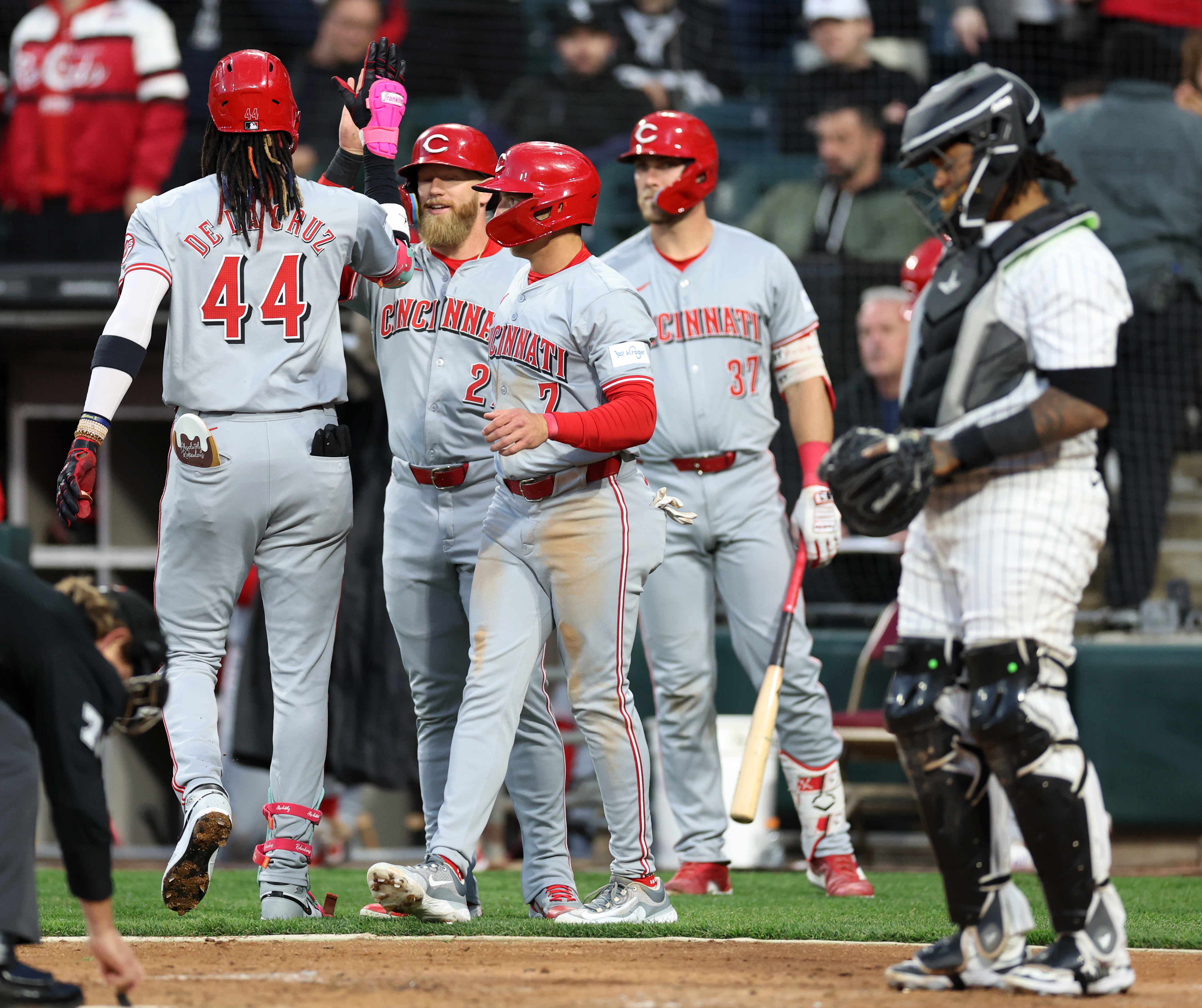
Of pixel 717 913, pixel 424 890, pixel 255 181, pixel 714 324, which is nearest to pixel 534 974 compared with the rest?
pixel 424 890

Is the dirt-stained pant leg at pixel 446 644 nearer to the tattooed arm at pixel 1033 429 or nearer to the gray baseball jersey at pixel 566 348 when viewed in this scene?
the gray baseball jersey at pixel 566 348

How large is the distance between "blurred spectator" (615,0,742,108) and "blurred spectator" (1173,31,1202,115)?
2.62 metres

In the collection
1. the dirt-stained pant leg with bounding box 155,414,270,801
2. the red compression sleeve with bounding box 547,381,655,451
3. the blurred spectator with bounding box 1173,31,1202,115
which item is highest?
the blurred spectator with bounding box 1173,31,1202,115

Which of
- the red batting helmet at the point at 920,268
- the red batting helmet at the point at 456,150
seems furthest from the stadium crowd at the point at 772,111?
the red batting helmet at the point at 456,150

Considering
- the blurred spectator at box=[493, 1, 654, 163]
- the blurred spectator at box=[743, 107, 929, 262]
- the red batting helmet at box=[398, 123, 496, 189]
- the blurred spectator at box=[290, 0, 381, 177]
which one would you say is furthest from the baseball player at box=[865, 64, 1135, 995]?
the blurred spectator at box=[290, 0, 381, 177]

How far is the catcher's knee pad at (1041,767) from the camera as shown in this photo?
3152 millimetres

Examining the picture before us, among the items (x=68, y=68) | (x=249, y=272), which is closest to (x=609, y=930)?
(x=249, y=272)

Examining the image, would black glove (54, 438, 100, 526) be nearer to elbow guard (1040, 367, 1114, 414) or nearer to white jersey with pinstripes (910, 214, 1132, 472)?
white jersey with pinstripes (910, 214, 1132, 472)

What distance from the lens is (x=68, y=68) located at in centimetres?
959

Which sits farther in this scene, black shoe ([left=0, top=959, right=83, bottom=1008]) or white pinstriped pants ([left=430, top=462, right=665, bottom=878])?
white pinstriped pants ([left=430, top=462, right=665, bottom=878])

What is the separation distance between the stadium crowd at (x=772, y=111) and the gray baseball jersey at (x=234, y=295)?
444 centimetres

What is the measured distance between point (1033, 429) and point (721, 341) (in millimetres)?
2391

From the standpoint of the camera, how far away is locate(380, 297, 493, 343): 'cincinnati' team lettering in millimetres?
4766

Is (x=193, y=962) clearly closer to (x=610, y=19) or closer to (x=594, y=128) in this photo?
(x=594, y=128)
